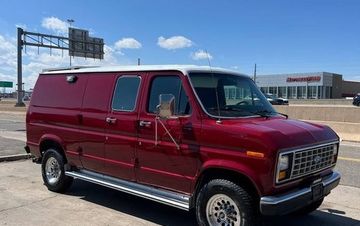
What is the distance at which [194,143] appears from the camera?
560cm

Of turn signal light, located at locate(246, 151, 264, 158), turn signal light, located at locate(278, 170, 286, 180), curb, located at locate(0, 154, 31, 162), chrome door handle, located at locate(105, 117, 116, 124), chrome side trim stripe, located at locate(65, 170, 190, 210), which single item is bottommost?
curb, located at locate(0, 154, 31, 162)

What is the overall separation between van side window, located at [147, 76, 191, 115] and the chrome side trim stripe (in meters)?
1.06

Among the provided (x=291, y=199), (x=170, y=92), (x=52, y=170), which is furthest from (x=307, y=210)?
(x=52, y=170)

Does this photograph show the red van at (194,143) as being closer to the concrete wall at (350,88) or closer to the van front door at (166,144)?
the van front door at (166,144)

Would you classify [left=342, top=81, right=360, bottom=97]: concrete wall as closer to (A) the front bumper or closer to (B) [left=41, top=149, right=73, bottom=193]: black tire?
(B) [left=41, top=149, right=73, bottom=193]: black tire

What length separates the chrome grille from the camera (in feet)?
17.1

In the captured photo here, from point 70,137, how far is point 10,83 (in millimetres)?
119981

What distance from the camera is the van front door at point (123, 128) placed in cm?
643

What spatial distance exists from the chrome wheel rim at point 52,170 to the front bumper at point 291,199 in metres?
4.25

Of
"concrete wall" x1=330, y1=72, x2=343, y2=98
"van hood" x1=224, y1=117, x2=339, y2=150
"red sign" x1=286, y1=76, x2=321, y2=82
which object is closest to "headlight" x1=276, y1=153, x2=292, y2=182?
"van hood" x1=224, y1=117, x2=339, y2=150

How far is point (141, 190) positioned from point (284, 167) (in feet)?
6.98

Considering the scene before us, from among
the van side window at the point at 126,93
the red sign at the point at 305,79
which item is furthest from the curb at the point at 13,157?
the red sign at the point at 305,79

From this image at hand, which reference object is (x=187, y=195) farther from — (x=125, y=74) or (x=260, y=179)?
(x=125, y=74)

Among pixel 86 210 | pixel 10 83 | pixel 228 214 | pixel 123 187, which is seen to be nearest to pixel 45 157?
pixel 86 210
